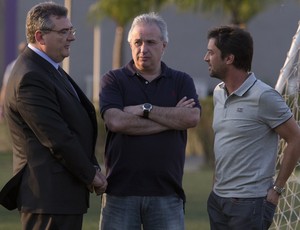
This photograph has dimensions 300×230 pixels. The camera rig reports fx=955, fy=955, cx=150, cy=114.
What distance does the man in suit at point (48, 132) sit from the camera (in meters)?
5.70

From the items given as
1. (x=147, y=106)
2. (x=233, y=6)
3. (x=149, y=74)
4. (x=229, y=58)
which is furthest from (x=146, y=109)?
(x=233, y=6)

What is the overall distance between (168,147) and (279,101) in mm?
774

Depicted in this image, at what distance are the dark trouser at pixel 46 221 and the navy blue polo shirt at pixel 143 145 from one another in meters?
0.46

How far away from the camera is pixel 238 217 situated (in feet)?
19.7

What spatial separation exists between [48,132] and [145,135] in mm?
745

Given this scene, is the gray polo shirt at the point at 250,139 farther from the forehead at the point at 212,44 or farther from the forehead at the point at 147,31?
the forehead at the point at 147,31

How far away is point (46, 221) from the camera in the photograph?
5.75m

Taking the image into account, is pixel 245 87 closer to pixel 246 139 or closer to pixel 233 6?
pixel 246 139

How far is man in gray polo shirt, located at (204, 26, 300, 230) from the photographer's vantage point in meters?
5.98

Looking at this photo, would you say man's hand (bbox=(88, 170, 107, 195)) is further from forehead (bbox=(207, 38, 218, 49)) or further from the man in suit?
forehead (bbox=(207, 38, 218, 49))

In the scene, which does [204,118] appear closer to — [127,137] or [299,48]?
[299,48]

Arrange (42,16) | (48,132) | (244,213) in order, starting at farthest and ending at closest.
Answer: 1. (244,213)
2. (42,16)
3. (48,132)

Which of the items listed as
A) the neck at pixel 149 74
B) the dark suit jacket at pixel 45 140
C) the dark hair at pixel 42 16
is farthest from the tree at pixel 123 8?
the dark suit jacket at pixel 45 140

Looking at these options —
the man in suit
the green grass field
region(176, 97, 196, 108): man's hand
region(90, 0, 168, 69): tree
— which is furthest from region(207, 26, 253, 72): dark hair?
region(90, 0, 168, 69): tree
